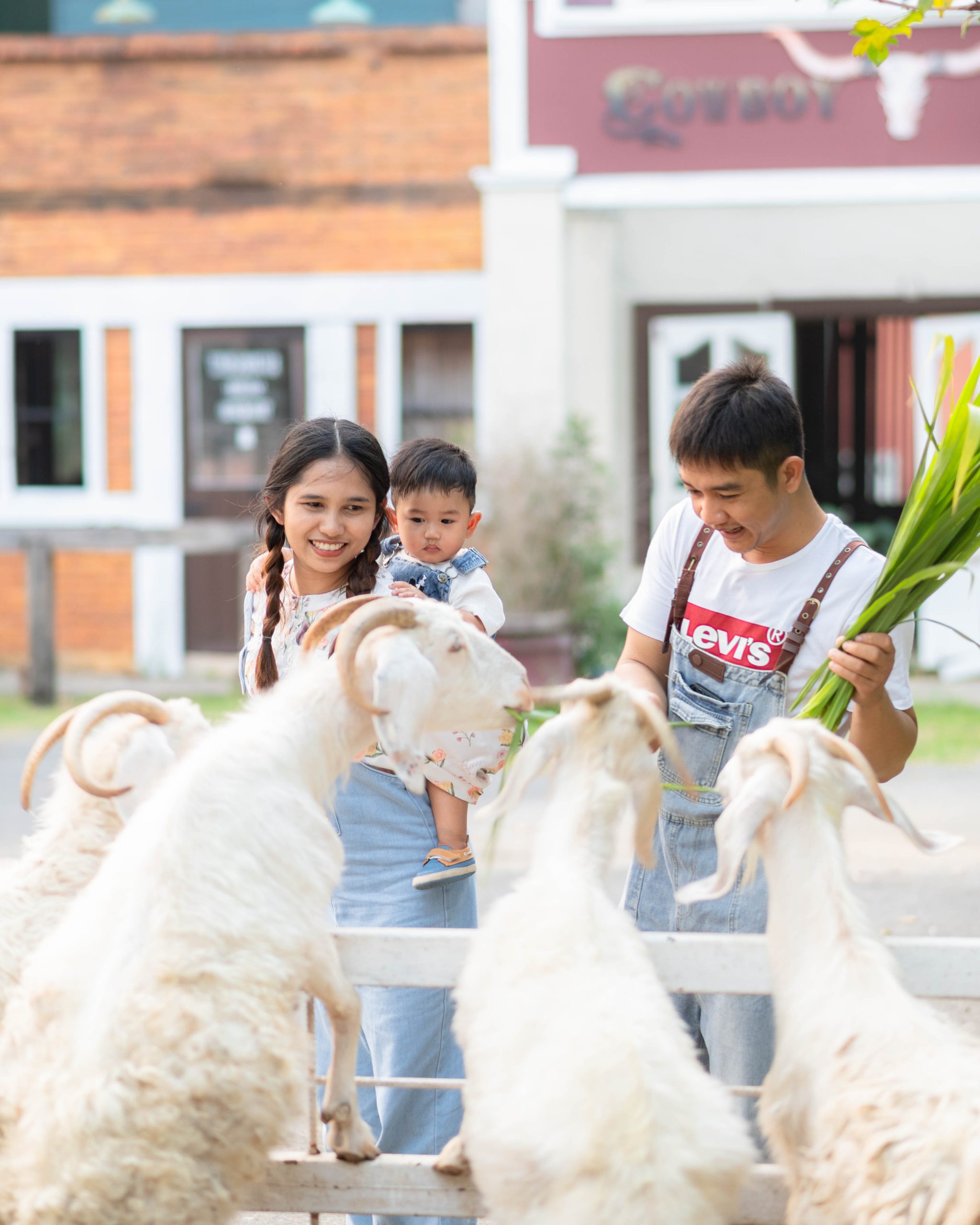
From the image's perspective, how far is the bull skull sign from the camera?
10.6 meters

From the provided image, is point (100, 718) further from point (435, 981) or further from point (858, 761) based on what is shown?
point (858, 761)

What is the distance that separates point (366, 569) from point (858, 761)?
47.1 inches

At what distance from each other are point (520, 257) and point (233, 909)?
977 centimetres

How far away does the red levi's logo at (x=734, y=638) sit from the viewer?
259 cm

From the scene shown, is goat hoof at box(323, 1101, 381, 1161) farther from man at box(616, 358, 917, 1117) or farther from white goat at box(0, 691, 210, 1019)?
man at box(616, 358, 917, 1117)

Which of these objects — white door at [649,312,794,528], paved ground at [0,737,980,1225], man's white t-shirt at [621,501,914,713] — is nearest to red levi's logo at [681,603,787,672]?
man's white t-shirt at [621,501,914,713]

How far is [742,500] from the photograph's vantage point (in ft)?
8.19

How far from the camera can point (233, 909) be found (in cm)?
177

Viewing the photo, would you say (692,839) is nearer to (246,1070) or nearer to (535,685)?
(246,1070)

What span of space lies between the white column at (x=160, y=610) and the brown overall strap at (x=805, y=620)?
407 inches

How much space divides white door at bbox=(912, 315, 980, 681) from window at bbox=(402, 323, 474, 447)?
3993mm

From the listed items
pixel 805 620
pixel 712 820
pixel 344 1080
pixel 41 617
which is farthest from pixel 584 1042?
pixel 41 617

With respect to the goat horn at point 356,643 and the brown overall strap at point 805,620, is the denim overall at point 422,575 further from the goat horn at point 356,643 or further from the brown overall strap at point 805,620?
the goat horn at point 356,643

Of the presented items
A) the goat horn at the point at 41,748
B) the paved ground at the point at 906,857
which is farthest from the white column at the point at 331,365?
the goat horn at the point at 41,748
